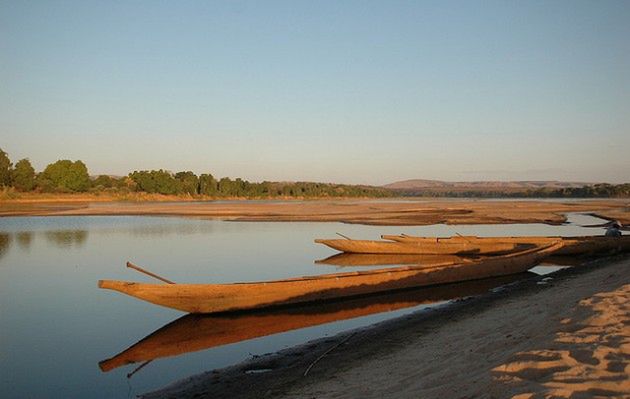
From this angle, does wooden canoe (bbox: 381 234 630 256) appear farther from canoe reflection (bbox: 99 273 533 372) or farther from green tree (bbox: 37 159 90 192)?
green tree (bbox: 37 159 90 192)

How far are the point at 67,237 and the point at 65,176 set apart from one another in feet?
233

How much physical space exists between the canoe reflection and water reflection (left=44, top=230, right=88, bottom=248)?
19.4 m

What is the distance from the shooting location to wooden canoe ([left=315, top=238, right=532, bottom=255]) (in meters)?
23.7

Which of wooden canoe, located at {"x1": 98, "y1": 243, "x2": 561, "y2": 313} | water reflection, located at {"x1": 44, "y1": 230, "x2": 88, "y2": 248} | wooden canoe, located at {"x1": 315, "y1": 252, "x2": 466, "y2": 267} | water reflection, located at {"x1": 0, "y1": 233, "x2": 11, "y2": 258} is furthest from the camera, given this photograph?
water reflection, located at {"x1": 44, "y1": 230, "x2": 88, "y2": 248}

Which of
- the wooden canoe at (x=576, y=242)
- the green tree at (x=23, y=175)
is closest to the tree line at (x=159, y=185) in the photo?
the green tree at (x=23, y=175)

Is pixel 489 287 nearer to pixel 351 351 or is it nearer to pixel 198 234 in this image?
pixel 351 351

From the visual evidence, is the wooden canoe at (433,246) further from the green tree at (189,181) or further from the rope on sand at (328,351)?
the green tree at (189,181)

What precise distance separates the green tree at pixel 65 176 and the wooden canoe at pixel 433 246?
84.0m

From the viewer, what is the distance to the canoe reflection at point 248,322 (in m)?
10.2

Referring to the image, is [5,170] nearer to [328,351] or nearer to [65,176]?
[65,176]

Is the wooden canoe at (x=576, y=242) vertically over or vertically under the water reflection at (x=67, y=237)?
over

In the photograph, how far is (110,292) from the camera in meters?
16.2

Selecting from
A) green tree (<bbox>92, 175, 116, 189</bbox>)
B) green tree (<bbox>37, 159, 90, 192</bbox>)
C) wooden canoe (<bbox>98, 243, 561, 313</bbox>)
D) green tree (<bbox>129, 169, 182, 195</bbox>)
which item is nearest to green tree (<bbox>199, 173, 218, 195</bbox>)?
green tree (<bbox>129, 169, 182, 195</bbox>)

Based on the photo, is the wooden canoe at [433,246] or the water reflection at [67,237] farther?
the water reflection at [67,237]
